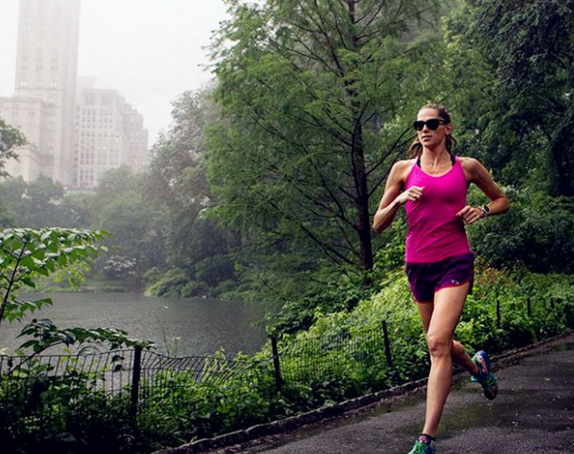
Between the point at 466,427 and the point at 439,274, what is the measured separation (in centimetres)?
169

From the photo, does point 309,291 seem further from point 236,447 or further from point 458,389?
point 236,447

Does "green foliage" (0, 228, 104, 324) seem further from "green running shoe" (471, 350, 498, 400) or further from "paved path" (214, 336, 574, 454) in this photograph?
"green running shoe" (471, 350, 498, 400)

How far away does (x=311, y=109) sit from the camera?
38.5ft

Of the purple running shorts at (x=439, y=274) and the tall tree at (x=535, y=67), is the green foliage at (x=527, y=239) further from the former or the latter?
the purple running shorts at (x=439, y=274)

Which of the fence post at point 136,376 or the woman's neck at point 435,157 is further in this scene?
the fence post at point 136,376

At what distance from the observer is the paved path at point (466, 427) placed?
4273mm

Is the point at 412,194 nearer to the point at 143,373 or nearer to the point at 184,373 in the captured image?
the point at 143,373

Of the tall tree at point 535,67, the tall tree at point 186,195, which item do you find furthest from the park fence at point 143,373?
the tall tree at point 186,195

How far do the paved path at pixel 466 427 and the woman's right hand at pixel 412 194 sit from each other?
1.70 meters

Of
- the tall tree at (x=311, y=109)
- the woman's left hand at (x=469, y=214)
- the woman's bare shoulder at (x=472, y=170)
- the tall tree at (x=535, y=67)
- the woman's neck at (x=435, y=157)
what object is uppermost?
the tall tree at (x=535, y=67)

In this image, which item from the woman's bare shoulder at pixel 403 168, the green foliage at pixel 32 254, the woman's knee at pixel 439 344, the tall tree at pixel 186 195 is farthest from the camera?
the tall tree at pixel 186 195

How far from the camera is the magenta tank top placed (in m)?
3.70

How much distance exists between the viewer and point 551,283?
45.9ft

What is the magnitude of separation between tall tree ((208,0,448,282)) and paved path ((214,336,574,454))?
6.96 metres
